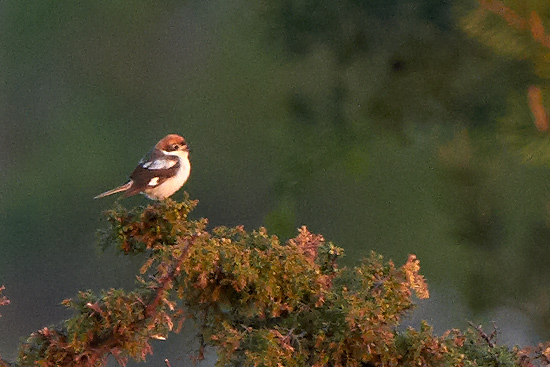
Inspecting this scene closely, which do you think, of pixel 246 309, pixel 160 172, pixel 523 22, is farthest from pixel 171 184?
pixel 523 22

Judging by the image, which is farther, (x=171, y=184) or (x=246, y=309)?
(x=171, y=184)

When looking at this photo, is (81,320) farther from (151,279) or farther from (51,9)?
(51,9)

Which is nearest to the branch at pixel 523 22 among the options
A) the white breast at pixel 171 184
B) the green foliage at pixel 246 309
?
the green foliage at pixel 246 309

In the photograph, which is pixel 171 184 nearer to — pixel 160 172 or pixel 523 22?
pixel 160 172

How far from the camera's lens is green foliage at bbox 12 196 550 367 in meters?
0.89

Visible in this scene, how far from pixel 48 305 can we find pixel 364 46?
1121 millimetres

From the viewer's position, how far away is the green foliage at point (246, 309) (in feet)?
2.93

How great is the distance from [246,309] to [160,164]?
37 cm

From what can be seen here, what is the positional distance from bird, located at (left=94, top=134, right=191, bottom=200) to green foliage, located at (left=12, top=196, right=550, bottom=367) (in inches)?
7.2

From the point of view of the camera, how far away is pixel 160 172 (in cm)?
119

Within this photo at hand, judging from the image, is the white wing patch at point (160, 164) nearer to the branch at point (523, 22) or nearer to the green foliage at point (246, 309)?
the green foliage at point (246, 309)

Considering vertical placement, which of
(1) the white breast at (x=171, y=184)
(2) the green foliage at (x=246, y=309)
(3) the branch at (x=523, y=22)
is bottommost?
(2) the green foliage at (x=246, y=309)

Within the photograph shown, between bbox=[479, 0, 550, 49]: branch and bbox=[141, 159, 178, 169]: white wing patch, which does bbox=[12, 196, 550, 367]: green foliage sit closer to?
bbox=[141, 159, 178, 169]: white wing patch

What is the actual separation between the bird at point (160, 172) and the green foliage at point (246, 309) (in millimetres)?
183
